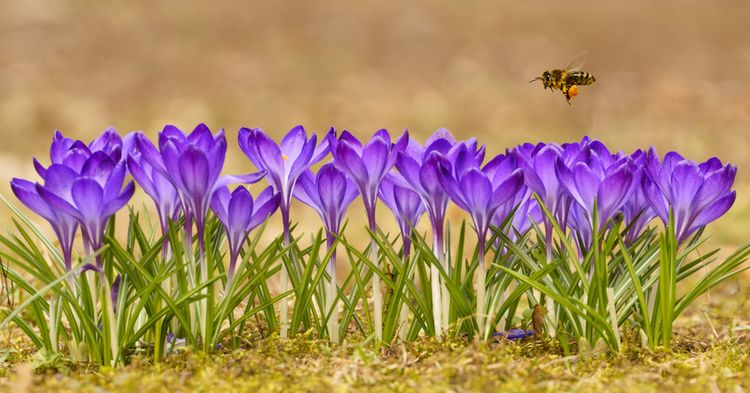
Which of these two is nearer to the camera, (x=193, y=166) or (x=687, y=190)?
(x=193, y=166)

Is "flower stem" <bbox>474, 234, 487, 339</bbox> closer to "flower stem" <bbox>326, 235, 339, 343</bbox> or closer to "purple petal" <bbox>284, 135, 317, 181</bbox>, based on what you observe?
"flower stem" <bbox>326, 235, 339, 343</bbox>

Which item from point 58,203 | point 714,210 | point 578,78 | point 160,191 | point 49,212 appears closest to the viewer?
point 58,203

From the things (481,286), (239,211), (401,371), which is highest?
(239,211)

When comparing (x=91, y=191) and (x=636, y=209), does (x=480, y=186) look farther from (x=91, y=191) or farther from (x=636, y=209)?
(x=91, y=191)

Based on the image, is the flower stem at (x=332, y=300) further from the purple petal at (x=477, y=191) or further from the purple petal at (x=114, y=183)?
the purple petal at (x=114, y=183)

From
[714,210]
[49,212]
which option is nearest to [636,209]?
[714,210]

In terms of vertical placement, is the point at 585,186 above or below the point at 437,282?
above

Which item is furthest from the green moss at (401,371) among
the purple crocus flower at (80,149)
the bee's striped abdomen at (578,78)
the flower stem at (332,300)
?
the bee's striped abdomen at (578,78)
